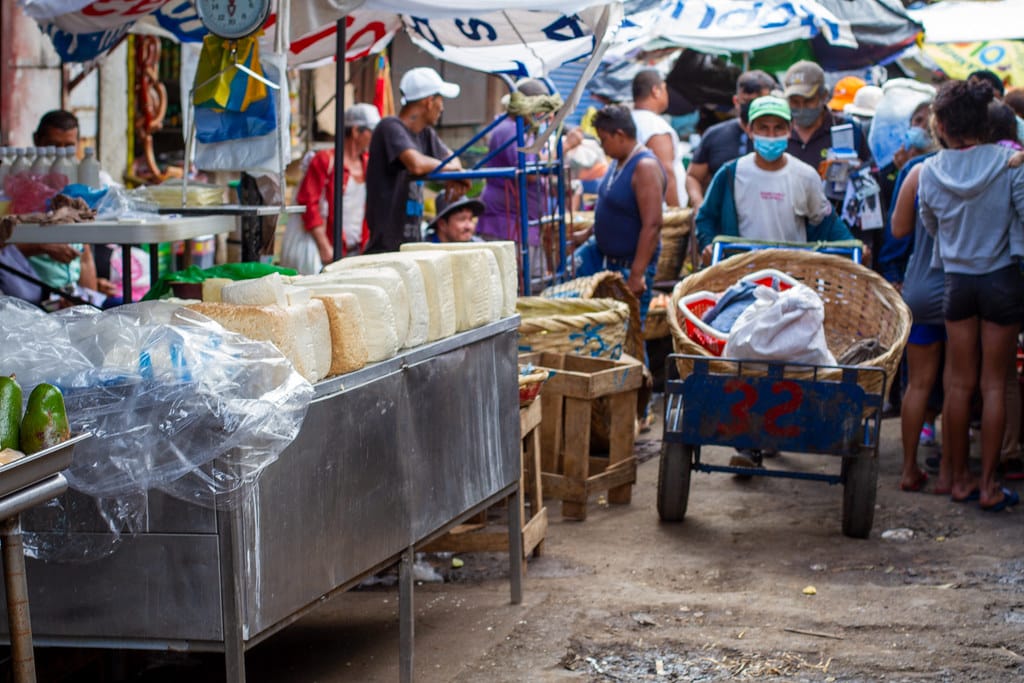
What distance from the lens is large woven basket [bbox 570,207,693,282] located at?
9.88 metres

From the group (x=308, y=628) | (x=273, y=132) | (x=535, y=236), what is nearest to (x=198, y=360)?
(x=308, y=628)

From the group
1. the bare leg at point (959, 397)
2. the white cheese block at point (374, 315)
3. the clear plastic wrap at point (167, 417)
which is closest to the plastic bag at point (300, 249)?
the bare leg at point (959, 397)

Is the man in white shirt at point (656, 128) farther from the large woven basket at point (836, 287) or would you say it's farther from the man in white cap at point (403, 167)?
the large woven basket at point (836, 287)

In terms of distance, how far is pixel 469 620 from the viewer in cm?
513

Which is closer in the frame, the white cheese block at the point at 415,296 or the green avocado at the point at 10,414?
the green avocado at the point at 10,414

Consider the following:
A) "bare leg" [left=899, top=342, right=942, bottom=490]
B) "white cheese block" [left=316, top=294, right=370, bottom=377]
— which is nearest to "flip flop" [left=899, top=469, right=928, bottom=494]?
"bare leg" [left=899, top=342, right=942, bottom=490]

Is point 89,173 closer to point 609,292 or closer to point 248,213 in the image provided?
point 248,213

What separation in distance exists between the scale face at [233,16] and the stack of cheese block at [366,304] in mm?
1310

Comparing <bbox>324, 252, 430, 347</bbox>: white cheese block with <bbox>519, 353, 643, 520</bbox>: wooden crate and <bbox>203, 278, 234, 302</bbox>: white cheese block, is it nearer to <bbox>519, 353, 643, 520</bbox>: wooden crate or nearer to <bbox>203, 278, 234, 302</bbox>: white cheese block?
<bbox>203, 278, 234, 302</bbox>: white cheese block

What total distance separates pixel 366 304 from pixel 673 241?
247 inches

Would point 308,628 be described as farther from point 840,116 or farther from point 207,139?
point 840,116

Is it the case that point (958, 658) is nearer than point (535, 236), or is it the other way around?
point (958, 658)

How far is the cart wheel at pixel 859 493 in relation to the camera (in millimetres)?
6098

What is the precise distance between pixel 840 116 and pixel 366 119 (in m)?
3.57
